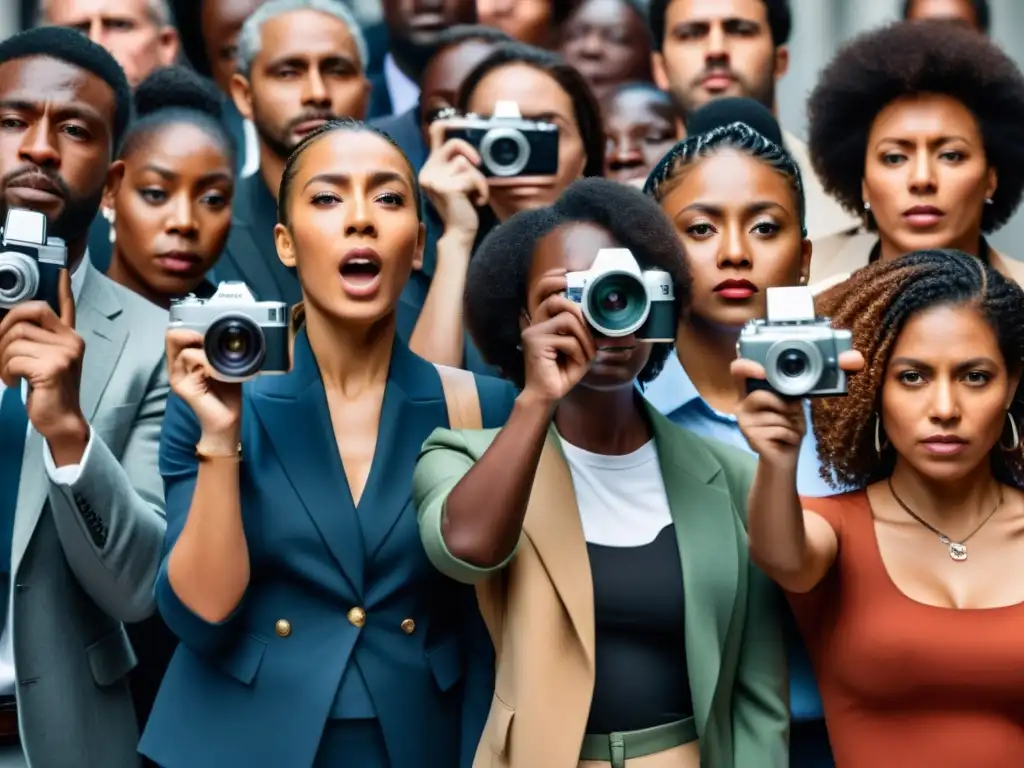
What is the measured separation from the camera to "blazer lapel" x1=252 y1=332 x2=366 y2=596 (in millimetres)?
3623

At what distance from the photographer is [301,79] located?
532 centimetres

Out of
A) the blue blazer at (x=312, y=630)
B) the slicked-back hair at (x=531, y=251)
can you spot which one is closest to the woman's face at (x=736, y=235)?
the slicked-back hair at (x=531, y=251)

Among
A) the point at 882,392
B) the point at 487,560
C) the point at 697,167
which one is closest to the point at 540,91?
the point at 697,167

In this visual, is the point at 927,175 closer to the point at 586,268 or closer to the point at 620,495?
the point at 586,268

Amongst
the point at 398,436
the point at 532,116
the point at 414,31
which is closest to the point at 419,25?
the point at 414,31

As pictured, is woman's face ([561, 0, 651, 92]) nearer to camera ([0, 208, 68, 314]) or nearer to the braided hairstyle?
the braided hairstyle

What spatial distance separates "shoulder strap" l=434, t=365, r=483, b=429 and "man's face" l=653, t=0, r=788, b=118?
6.51 ft

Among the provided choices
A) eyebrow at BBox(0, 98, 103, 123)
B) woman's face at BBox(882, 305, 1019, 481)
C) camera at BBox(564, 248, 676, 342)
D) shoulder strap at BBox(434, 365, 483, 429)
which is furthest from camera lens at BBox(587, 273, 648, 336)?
eyebrow at BBox(0, 98, 103, 123)

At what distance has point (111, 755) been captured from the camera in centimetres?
404

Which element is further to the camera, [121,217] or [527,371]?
[121,217]

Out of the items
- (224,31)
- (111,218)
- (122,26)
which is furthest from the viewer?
(224,31)

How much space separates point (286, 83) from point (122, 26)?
755 millimetres

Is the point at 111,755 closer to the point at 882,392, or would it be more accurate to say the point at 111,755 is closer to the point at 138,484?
the point at 138,484

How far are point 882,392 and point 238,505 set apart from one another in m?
1.27
